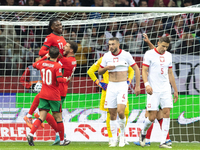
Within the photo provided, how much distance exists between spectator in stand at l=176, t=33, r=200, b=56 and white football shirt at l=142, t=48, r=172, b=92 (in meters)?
2.97

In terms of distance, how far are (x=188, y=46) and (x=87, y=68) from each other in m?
2.77

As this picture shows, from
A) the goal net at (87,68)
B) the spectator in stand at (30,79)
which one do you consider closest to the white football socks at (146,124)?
the goal net at (87,68)

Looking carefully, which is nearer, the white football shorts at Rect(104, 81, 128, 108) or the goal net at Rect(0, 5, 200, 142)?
the white football shorts at Rect(104, 81, 128, 108)

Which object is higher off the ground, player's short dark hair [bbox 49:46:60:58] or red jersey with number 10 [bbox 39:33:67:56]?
red jersey with number 10 [bbox 39:33:67:56]

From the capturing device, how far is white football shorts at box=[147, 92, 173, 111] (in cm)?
674

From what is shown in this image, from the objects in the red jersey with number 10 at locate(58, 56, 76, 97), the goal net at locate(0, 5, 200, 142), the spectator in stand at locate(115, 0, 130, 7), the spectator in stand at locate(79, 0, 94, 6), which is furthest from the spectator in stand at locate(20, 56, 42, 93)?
the spectator in stand at locate(115, 0, 130, 7)

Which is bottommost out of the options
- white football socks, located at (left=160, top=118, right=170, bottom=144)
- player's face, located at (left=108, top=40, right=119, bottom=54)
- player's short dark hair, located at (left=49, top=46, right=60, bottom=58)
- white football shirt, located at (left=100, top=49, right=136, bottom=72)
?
white football socks, located at (left=160, top=118, right=170, bottom=144)

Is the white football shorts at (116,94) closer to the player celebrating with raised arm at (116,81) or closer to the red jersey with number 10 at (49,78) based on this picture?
the player celebrating with raised arm at (116,81)

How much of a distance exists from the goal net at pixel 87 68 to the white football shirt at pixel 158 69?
6.78 feet

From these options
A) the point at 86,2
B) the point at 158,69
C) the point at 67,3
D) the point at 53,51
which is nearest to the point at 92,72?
the point at 53,51

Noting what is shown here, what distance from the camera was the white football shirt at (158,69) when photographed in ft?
22.3

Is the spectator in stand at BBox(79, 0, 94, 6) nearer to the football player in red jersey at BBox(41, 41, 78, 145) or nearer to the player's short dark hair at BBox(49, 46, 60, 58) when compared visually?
the football player in red jersey at BBox(41, 41, 78, 145)

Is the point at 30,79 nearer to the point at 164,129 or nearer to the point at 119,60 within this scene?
the point at 119,60

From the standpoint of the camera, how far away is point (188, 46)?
32.1ft
